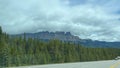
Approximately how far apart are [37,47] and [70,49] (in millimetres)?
20055

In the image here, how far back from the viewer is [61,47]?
128 m

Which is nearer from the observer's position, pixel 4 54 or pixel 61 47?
pixel 4 54

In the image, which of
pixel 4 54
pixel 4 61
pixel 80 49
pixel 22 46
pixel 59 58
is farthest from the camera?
pixel 80 49

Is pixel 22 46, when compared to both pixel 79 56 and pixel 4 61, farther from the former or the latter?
pixel 4 61

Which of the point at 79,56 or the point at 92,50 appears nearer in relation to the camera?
the point at 79,56

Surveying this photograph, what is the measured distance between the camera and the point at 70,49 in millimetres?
131375

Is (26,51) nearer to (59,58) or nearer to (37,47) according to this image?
(37,47)

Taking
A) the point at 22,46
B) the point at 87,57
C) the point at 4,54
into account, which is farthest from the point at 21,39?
the point at 4,54

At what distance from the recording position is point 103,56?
144125 millimetres

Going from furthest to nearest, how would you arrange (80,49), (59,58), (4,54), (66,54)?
(80,49) → (66,54) → (59,58) → (4,54)

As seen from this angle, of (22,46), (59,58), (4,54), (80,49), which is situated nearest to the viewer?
(4,54)

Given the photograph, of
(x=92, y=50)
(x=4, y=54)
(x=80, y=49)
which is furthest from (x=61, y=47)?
(x=4, y=54)

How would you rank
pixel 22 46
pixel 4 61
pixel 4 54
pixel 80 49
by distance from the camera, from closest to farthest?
pixel 4 61
pixel 4 54
pixel 22 46
pixel 80 49

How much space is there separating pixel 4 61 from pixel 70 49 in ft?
250
